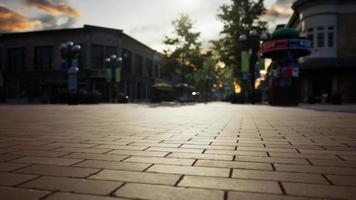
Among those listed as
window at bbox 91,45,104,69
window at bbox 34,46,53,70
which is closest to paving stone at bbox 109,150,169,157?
window at bbox 91,45,104,69

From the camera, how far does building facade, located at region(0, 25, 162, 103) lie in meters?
43.7

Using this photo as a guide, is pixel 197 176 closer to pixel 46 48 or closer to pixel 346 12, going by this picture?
pixel 346 12

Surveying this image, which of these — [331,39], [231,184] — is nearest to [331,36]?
[331,39]

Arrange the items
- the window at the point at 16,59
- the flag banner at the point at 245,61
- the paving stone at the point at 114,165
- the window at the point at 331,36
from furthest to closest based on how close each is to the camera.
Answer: the window at the point at 16,59
the window at the point at 331,36
the flag banner at the point at 245,61
the paving stone at the point at 114,165

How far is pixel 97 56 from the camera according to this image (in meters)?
44.8

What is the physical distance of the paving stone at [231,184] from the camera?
2.29m

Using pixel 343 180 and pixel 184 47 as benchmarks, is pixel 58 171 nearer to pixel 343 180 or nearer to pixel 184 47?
pixel 343 180

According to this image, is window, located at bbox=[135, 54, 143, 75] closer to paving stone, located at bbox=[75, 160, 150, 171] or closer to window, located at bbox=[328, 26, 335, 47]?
window, located at bbox=[328, 26, 335, 47]

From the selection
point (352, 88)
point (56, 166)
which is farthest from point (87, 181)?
point (352, 88)

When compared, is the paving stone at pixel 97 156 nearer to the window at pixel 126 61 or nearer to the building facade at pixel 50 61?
the building facade at pixel 50 61

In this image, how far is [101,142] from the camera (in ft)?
15.4

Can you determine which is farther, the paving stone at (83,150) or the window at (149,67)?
the window at (149,67)

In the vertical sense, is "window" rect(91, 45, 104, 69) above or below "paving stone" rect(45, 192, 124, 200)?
above

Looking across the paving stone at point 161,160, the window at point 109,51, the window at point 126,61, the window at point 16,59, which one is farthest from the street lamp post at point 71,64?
the paving stone at point 161,160
